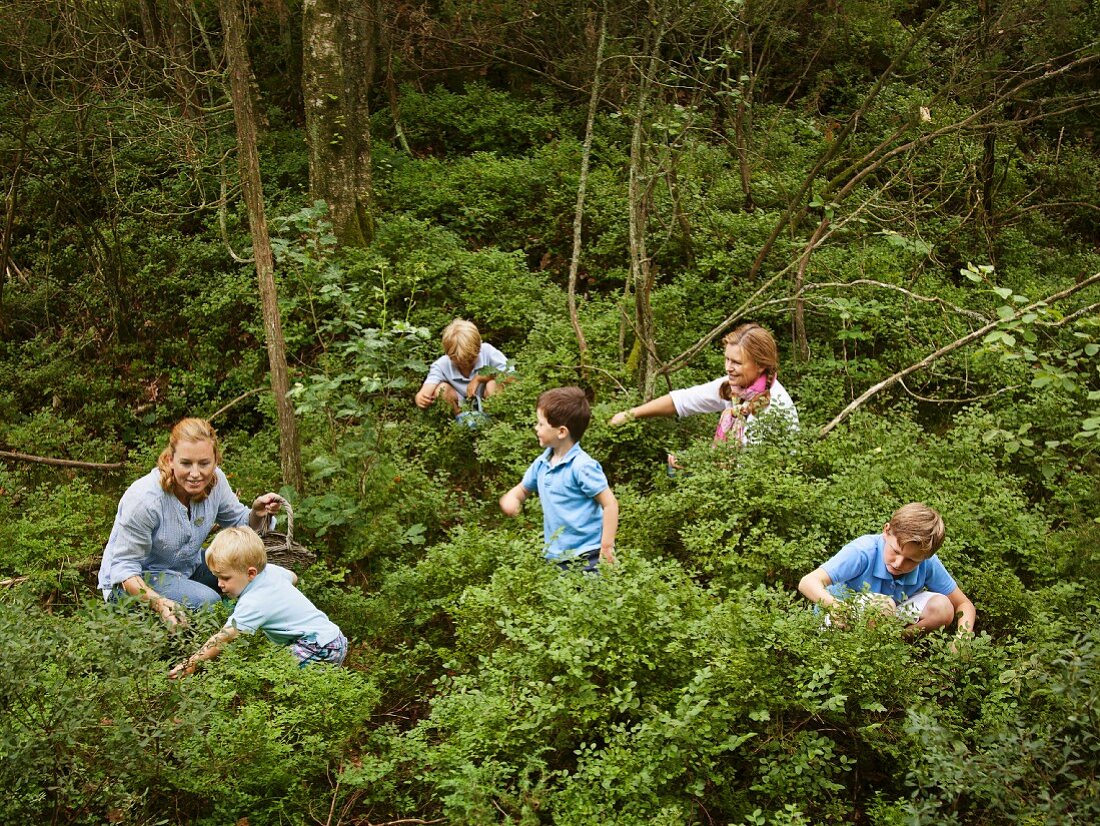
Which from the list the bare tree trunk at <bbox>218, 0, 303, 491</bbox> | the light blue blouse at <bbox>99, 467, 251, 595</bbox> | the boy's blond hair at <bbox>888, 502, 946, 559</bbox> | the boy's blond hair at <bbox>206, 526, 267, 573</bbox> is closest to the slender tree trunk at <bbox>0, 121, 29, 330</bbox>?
the bare tree trunk at <bbox>218, 0, 303, 491</bbox>

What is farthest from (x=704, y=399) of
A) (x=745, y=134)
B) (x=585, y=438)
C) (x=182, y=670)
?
(x=745, y=134)

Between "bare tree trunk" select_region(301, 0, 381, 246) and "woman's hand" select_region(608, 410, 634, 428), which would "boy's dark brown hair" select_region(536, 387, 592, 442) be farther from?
"bare tree trunk" select_region(301, 0, 381, 246)

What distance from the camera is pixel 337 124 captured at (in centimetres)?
918

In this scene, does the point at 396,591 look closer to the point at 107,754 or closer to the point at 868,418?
the point at 107,754

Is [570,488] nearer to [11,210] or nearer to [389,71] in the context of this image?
[11,210]

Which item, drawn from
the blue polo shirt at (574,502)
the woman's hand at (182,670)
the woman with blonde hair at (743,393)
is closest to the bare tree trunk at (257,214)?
the blue polo shirt at (574,502)

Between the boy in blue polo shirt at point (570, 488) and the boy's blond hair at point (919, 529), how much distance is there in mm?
1523

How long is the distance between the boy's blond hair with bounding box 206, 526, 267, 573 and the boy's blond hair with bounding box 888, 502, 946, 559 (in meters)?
3.28

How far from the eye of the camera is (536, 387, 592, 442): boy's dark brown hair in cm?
532

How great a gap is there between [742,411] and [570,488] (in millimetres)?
1394

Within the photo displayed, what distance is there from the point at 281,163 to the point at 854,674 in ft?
30.2

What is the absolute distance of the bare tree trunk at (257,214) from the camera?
19.0ft

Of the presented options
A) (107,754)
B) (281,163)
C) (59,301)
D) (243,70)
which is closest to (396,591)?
→ (107,754)

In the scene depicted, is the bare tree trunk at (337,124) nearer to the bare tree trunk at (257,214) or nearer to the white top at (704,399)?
the bare tree trunk at (257,214)
